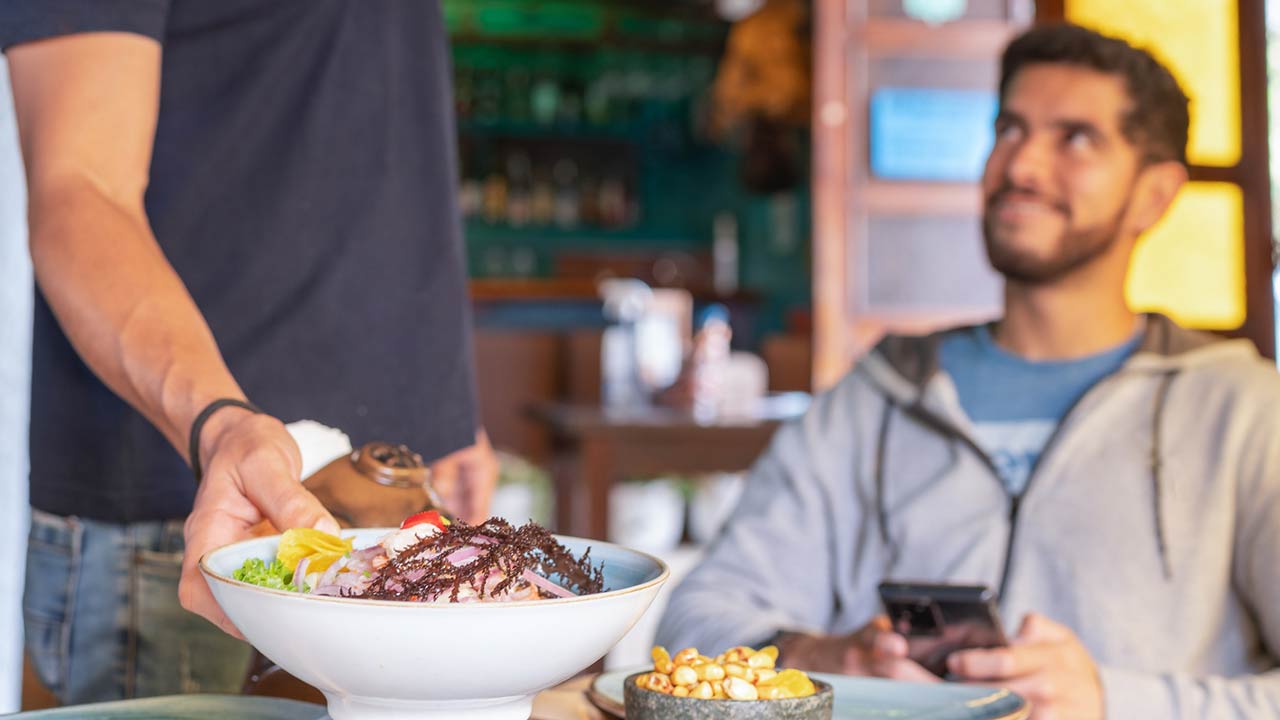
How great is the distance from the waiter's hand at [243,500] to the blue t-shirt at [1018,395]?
3.35 ft

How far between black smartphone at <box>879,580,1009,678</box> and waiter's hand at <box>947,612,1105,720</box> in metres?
0.01

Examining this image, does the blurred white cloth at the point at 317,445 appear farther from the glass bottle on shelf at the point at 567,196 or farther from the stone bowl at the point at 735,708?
the glass bottle on shelf at the point at 567,196

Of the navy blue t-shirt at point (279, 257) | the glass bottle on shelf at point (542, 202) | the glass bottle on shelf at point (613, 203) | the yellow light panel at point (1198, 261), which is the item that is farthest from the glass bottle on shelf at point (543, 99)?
the navy blue t-shirt at point (279, 257)

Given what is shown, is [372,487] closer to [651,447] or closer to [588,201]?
[651,447]

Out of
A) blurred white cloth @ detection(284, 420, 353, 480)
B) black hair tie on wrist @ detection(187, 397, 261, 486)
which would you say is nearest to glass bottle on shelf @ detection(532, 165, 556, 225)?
blurred white cloth @ detection(284, 420, 353, 480)

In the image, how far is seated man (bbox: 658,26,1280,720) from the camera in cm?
136

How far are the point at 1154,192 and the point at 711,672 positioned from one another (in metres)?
1.24

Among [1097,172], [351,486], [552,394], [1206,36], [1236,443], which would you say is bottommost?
[552,394]

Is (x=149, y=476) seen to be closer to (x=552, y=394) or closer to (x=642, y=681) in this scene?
(x=642, y=681)

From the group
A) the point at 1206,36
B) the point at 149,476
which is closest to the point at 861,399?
the point at 149,476

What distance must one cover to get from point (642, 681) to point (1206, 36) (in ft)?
8.90

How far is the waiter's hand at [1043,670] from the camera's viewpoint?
3.22 ft

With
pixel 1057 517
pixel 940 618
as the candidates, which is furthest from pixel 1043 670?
pixel 1057 517

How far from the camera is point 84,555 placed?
1014 mm
